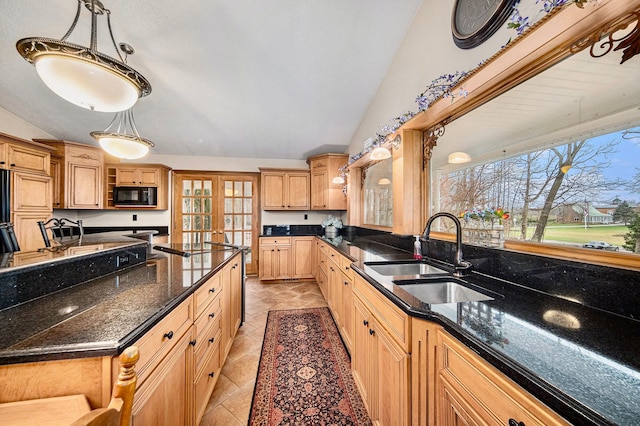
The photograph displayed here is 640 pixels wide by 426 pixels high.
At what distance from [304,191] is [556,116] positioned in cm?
368

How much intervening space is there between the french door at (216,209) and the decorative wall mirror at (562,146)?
4.06 meters

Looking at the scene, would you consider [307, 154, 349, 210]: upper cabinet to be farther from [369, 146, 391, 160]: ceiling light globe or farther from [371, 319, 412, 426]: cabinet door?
[371, 319, 412, 426]: cabinet door

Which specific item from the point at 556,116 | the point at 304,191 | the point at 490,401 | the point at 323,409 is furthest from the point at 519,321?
the point at 304,191

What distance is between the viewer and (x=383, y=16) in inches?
84.7

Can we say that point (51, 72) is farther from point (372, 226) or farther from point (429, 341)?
point (372, 226)

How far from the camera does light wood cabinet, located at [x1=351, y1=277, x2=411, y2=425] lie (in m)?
1.00

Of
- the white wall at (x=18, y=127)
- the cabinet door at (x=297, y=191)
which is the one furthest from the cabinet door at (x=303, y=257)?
the white wall at (x=18, y=127)

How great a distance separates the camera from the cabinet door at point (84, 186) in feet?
12.0

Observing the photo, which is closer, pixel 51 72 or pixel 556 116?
pixel 556 116

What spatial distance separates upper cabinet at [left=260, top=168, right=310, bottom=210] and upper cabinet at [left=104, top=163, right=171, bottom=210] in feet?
6.16

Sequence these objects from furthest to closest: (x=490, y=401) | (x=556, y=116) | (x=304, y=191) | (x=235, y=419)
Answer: (x=304, y=191) → (x=235, y=419) → (x=556, y=116) → (x=490, y=401)

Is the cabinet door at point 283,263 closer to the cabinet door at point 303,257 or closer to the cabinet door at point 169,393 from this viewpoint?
the cabinet door at point 303,257

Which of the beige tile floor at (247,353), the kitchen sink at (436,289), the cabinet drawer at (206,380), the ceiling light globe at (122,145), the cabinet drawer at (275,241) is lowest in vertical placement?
the beige tile floor at (247,353)

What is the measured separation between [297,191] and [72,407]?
3938 millimetres
